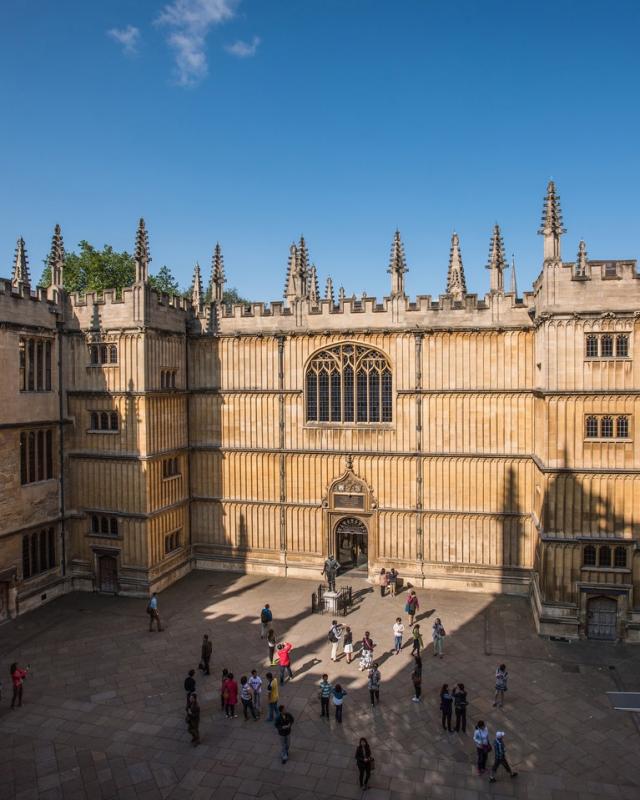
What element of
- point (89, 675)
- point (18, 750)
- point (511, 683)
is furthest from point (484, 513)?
point (18, 750)

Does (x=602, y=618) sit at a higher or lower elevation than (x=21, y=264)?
lower

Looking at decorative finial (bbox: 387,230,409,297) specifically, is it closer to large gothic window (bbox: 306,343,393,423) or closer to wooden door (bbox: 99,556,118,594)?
large gothic window (bbox: 306,343,393,423)

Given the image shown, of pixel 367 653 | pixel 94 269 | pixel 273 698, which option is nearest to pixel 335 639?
pixel 367 653

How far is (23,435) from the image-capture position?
2395cm

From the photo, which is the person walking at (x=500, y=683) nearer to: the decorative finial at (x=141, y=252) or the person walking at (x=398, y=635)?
the person walking at (x=398, y=635)

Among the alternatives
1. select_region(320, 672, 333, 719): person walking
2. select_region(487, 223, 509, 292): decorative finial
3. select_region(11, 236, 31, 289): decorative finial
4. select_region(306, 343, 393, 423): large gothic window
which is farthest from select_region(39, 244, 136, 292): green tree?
select_region(320, 672, 333, 719): person walking

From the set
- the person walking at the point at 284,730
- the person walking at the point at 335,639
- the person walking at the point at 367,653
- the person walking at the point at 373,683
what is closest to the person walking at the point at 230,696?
the person walking at the point at 284,730

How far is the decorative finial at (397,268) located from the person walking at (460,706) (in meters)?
16.0

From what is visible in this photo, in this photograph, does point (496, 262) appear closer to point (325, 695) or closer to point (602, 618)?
point (602, 618)

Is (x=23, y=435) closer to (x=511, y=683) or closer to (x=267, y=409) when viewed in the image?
(x=267, y=409)

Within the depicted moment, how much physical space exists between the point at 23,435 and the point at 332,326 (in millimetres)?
13785

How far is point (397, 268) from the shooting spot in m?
25.7

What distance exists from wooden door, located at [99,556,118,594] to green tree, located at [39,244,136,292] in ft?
75.6

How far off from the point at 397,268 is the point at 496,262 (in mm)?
4153
